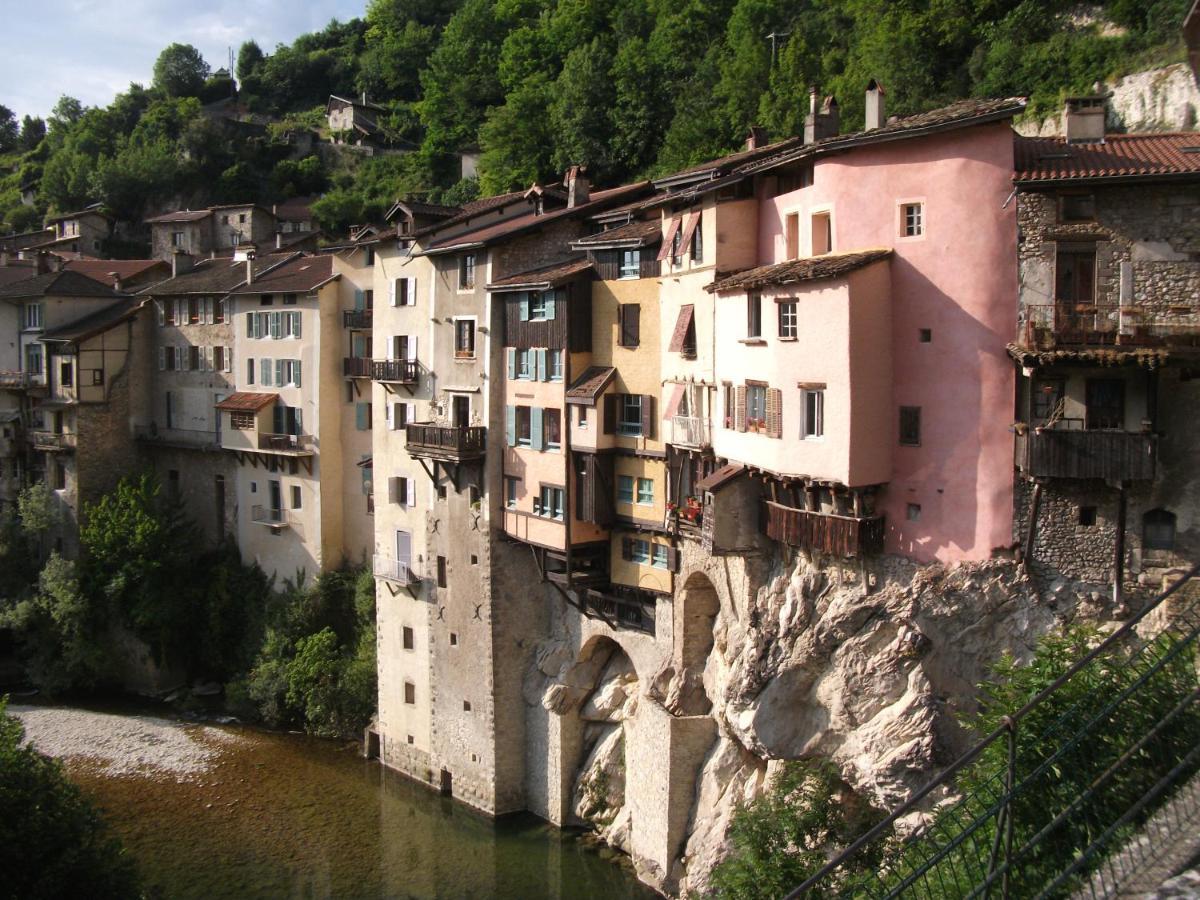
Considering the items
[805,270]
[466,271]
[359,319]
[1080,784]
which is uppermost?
[466,271]

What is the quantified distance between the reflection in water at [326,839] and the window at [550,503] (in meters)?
9.66

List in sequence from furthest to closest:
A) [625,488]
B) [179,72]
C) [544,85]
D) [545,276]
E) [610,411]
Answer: [179,72]
[544,85]
[545,276]
[625,488]
[610,411]

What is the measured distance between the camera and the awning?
167 feet

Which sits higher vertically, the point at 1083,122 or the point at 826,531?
the point at 1083,122

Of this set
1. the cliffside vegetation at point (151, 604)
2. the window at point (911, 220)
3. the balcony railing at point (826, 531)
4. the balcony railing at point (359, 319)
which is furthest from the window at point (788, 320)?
the cliffside vegetation at point (151, 604)

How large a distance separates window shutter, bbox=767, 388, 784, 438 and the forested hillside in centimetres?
1914

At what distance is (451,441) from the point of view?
1486 inches

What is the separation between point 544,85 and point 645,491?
47.7m

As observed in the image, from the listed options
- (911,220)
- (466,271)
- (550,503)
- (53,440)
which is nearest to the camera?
(911,220)

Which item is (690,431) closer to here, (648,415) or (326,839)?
(648,415)

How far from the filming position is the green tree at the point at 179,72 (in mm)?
119812

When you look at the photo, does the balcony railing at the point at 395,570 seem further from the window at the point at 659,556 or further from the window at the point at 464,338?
the window at the point at 659,556

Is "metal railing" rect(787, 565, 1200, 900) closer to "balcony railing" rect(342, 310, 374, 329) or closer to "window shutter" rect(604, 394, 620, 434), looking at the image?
"window shutter" rect(604, 394, 620, 434)

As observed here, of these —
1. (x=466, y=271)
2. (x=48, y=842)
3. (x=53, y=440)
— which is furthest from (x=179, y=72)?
(x=48, y=842)
